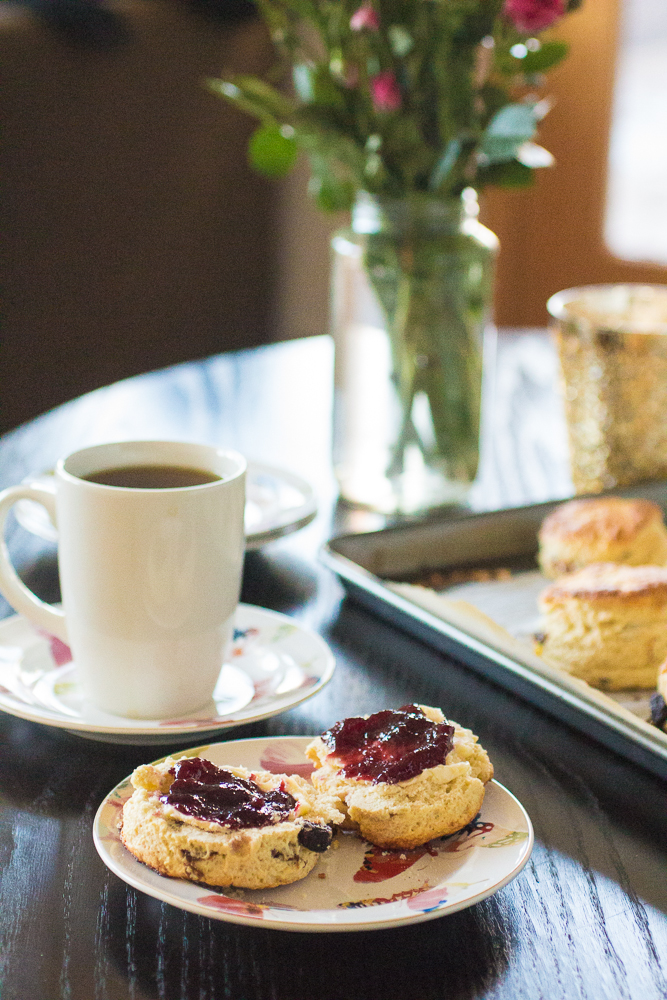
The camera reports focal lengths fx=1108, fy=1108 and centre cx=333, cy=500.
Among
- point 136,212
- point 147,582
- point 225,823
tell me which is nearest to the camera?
point 225,823

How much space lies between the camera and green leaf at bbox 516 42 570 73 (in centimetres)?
118

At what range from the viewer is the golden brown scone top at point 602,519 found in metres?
1.10

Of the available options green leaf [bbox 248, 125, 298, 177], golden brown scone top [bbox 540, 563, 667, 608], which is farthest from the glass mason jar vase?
golden brown scone top [bbox 540, 563, 667, 608]

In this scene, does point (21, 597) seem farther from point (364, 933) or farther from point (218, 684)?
point (364, 933)

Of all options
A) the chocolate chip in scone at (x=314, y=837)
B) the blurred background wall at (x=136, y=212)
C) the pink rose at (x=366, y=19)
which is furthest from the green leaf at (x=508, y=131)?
the blurred background wall at (x=136, y=212)

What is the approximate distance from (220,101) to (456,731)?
9.08ft

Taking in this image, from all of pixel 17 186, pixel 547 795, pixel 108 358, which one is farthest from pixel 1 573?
pixel 108 358

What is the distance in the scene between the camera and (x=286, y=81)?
3.50 meters

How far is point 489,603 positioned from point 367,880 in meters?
0.50

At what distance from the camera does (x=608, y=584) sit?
3.09 ft

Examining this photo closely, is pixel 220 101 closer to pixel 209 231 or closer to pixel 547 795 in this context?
pixel 209 231

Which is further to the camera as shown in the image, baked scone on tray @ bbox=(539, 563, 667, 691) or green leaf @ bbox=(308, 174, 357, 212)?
green leaf @ bbox=(308, 174, 357, 212)

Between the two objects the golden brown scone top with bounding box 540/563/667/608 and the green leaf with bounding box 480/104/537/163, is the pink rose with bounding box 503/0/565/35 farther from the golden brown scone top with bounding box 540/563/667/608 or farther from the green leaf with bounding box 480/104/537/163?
the golden brown scone top with bounding box 540/563/667/608

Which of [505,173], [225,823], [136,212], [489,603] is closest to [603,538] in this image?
[489,603]
